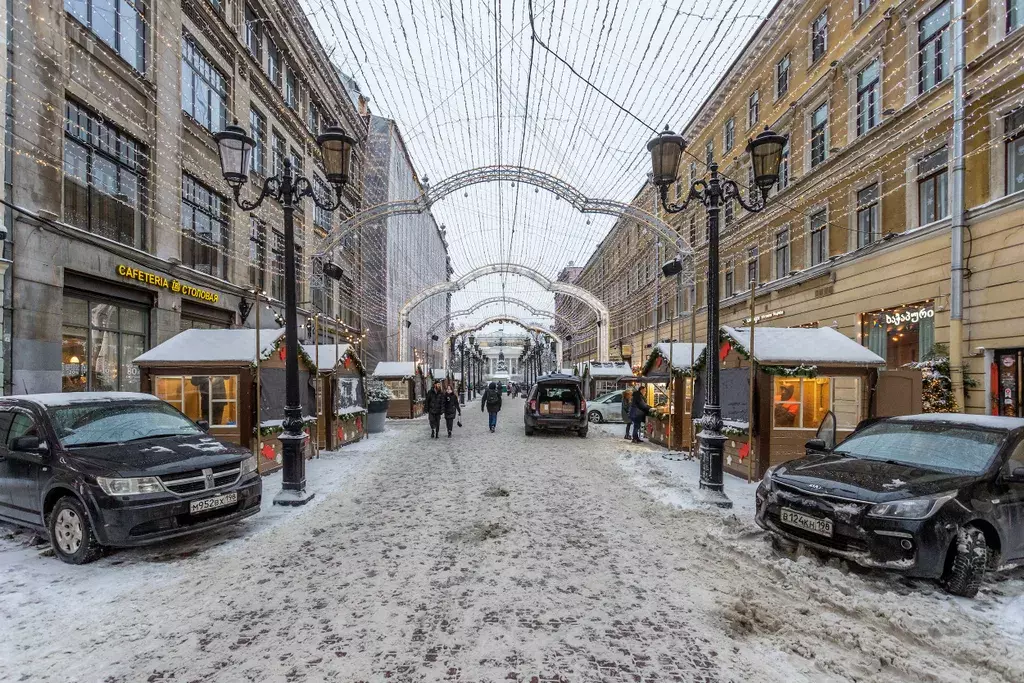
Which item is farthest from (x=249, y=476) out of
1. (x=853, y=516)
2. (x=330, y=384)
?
(x=330, y=384)

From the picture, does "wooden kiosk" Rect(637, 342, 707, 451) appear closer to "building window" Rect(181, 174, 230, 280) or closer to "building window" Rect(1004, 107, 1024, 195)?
"building window" Rect(1004, 107, 1024, 195)

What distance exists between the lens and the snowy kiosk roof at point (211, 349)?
9.98 metres

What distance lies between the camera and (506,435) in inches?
711

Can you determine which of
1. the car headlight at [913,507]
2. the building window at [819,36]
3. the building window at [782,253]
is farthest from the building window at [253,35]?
the car headlight at [913,507]

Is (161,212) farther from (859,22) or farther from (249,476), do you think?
(859,22)

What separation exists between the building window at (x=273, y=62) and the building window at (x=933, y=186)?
23444 mm

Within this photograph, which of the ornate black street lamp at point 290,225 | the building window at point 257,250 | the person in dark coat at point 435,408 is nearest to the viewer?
the ornate black street lamp at point 290,225

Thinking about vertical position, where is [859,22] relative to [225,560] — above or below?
above

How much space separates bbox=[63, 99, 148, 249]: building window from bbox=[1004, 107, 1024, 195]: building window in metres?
20.6

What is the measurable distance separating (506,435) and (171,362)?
34.8ft

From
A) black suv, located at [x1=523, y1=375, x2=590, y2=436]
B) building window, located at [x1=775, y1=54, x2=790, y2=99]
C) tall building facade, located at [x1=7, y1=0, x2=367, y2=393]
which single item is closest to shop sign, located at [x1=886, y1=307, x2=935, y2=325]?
black suv, located at [x1=523, y1=375, x2=590, y2=436]

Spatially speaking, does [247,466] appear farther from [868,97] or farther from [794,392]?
[868,97]

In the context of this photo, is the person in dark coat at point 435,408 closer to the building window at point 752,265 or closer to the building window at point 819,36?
the building window at point 752,265

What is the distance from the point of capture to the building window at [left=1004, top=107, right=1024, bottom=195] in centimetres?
1120
